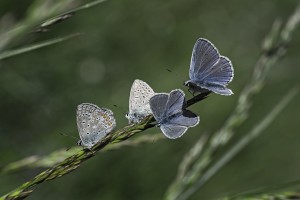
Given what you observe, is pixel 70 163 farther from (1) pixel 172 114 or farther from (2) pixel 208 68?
(2) pixel 208 68

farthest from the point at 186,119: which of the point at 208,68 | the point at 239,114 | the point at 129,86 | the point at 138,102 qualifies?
the point at 129,86

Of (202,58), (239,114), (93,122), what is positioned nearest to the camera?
(202,58)

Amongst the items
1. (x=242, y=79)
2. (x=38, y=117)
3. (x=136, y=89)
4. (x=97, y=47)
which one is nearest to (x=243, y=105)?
(x=136, y=89)

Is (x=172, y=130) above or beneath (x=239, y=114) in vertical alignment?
above

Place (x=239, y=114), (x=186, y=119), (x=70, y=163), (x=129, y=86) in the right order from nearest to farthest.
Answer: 1. (x=70, y=163)
2. (x=186, y=119)
3. (x=239, y=114)
4. (x=129, y=86)

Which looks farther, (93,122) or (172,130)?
(93,122)

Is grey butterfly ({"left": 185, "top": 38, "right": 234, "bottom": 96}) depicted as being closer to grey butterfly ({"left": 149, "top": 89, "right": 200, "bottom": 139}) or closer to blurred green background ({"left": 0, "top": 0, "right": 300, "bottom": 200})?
grey butterfly ({"left": 149, "top": 89, "right": 200, "bottom": 139})

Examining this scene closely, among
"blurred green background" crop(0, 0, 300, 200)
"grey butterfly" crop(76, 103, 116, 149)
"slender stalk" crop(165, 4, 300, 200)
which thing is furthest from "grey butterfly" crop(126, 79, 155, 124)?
"blurred green background" crop(0, 0, 300, 200)
